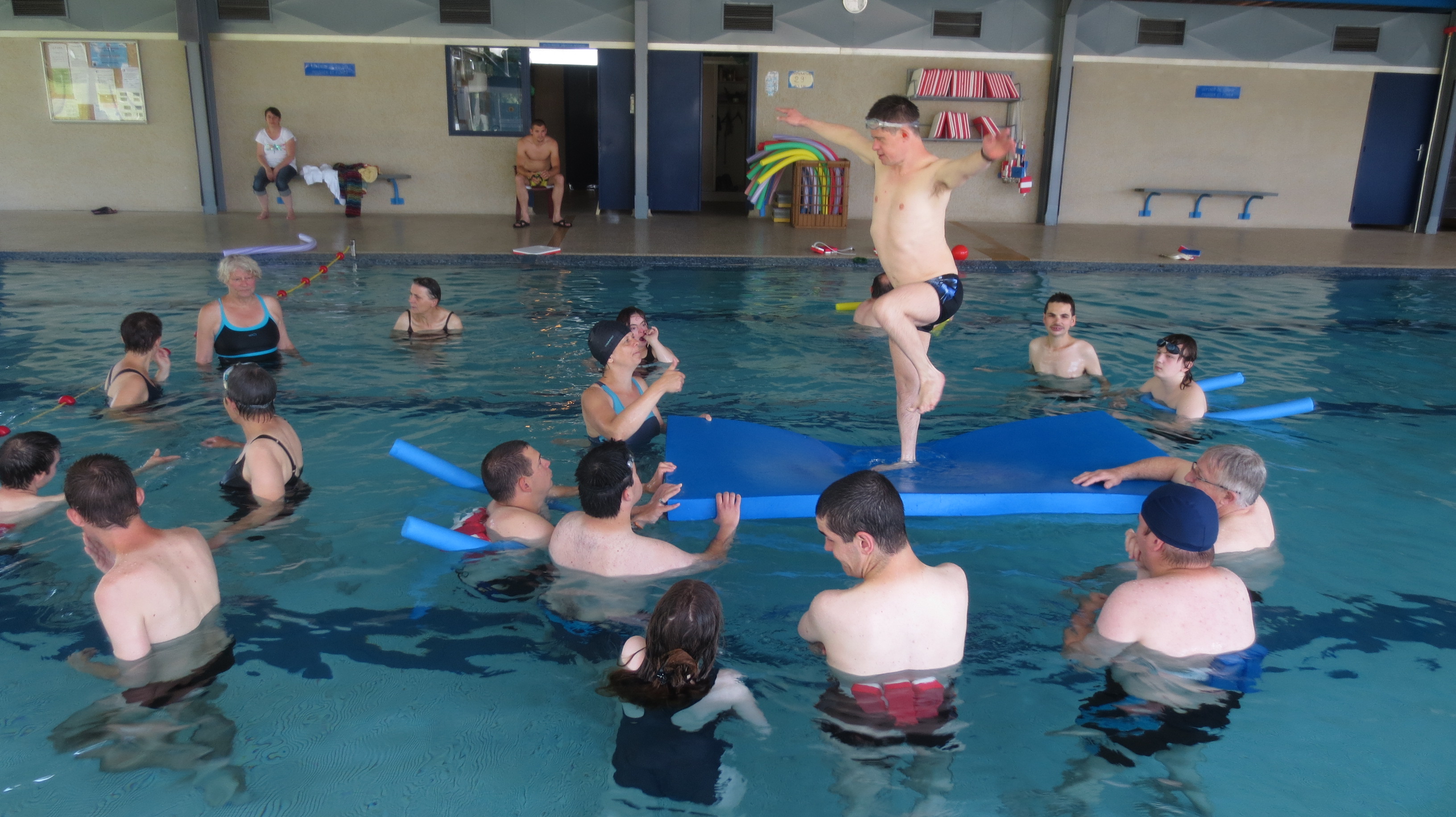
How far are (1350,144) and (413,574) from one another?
16087 mm

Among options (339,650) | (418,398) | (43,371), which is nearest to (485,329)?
(418,398)

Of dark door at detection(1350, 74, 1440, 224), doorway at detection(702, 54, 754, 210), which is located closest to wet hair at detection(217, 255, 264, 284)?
doorway at detection(702, 54, 754, 210)

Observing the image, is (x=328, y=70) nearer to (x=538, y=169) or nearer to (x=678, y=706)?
(x=538, y=169)

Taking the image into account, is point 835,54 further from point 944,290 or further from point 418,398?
point 944,290

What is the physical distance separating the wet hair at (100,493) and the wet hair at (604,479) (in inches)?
54.0

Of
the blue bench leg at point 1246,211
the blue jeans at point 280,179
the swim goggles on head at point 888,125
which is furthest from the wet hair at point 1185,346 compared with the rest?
the blue jeans at point 280,179

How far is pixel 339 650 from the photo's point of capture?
11.0ft

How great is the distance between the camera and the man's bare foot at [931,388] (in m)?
4.12

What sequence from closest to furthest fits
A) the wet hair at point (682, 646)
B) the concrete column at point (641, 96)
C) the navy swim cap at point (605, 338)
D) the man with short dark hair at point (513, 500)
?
the wet hair at point (682, 646) → the man with short dark hair at point (513, 500) → the navy swim cap at point (605, 338) → the concrete column at point (641, 96)

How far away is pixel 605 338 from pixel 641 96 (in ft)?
30.3

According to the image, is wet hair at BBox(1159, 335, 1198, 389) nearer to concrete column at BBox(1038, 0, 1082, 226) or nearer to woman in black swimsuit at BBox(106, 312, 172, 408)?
woman in black swimsuit at BBox(106, 312, 172, 408)

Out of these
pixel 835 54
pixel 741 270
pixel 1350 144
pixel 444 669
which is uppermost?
pixel 835 54

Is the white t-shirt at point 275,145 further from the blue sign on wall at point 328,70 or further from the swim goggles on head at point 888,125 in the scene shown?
the swim goggles on head at point 888,125

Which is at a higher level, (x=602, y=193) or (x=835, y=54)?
(x=835, y=54)
